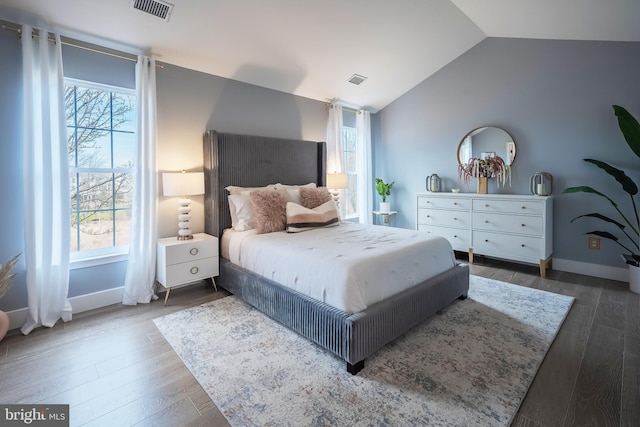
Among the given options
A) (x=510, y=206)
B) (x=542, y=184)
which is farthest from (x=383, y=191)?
(x=542, y=184)

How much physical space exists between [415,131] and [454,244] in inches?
76.6

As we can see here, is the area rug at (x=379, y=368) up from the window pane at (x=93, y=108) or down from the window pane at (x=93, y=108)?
down

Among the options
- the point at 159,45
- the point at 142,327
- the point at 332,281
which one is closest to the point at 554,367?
the point at 332,281

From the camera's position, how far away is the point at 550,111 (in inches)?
148

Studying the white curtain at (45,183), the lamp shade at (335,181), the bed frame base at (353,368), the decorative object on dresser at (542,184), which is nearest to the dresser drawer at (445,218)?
the decorative object on dresser at (542,184)

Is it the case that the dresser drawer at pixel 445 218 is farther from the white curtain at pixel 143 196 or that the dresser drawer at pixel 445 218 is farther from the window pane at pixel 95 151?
the window pane at pixel 95 151

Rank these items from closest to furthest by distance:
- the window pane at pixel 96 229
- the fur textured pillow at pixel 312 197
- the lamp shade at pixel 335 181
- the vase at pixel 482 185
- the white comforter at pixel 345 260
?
1. the white comforter at pixel 345 260
2. the window pane at pixel 96 229
3. the fur textured pillow at pixel 312 197
4. the vase at pixel 482 185
5. the lamp shade at pixel 335 181

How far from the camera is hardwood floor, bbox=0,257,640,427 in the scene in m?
1.56

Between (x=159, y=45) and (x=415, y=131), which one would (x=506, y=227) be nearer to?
(x=415, y=131)

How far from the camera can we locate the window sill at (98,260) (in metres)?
2.75

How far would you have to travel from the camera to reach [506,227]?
12.4 ft

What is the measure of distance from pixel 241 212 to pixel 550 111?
12.6 ft

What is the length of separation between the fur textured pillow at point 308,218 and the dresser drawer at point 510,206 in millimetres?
1929

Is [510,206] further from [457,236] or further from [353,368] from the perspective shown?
[353,368]
